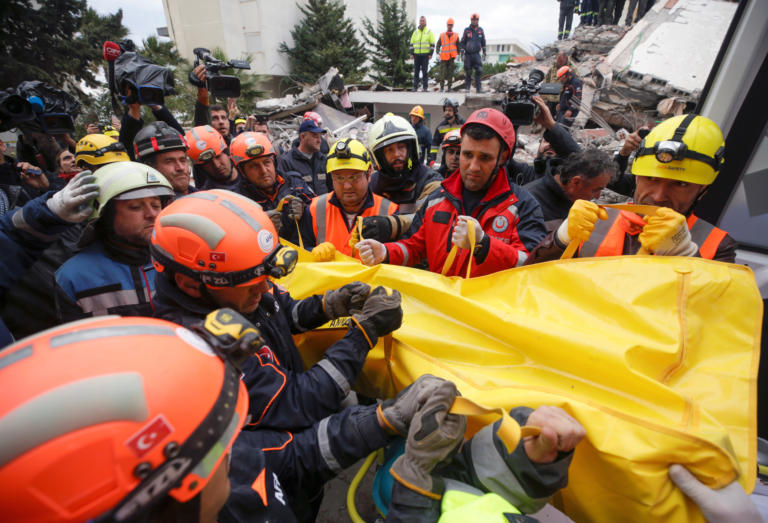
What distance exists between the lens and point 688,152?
A: 1934 mm

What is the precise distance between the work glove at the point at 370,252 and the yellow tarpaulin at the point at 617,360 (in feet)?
1.99

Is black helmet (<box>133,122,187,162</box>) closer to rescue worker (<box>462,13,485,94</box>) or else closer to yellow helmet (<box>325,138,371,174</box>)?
yellow helmet (<box>325,138,371,174</box>)

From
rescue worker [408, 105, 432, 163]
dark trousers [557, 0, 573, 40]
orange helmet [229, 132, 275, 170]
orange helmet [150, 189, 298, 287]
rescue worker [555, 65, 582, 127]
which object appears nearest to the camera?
orange helmet [150, 189, 298, 287]

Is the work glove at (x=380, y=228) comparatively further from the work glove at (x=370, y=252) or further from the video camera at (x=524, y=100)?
the video camera at (x=524, y=100)

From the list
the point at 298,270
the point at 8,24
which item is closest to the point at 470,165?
the point at 298,270

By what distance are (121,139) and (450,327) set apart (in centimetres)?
419

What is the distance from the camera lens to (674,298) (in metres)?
1.49

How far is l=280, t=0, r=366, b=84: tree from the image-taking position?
29.8 meters

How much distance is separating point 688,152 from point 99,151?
492 cm

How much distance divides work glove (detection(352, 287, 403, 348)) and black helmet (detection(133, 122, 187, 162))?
2755mm

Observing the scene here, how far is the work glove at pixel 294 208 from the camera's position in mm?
3508

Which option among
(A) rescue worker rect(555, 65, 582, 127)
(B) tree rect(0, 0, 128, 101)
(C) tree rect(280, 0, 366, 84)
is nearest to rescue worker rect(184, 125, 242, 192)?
(A) rescue worker rect(555, 65, 582, 127)

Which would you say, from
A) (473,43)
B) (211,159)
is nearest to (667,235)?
(211,159)

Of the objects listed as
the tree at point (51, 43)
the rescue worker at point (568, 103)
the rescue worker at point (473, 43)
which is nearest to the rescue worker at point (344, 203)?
the rescue worker at point (568, 103)
